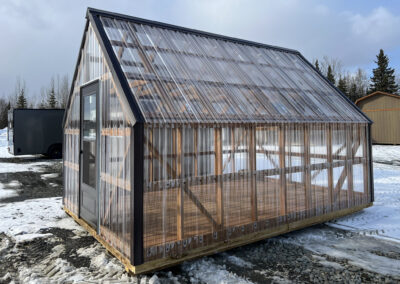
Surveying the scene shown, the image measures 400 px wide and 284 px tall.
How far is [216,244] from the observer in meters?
4.43

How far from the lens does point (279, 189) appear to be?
522 centimetres

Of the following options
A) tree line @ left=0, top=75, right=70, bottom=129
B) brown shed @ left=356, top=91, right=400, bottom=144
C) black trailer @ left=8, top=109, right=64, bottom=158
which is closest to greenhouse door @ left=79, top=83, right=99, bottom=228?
black trailer @ left=8, top=109, right=64, bottom=158

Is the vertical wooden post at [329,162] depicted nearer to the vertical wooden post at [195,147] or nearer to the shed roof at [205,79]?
the shed roof at [205,79]

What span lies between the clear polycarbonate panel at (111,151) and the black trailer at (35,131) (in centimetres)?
1258

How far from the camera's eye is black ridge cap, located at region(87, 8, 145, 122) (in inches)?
149

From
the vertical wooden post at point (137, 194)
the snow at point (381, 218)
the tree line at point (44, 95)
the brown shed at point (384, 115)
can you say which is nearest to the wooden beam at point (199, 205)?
the vertical wooden post at point (137, 194)

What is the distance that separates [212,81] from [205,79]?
136 mm

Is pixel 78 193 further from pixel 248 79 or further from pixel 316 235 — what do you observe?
pixel 316 235

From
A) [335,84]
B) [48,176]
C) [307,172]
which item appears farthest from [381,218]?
[335,84]

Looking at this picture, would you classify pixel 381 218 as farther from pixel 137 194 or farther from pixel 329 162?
pixel 137 194

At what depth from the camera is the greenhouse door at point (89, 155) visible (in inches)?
198

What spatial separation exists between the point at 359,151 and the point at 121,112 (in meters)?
5.31

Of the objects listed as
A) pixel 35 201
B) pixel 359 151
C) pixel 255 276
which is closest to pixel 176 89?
pixel 255 276

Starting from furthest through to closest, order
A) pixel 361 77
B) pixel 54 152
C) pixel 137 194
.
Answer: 1. pixel 361 77
2. pixel 54 152
3. pixel 137 194
